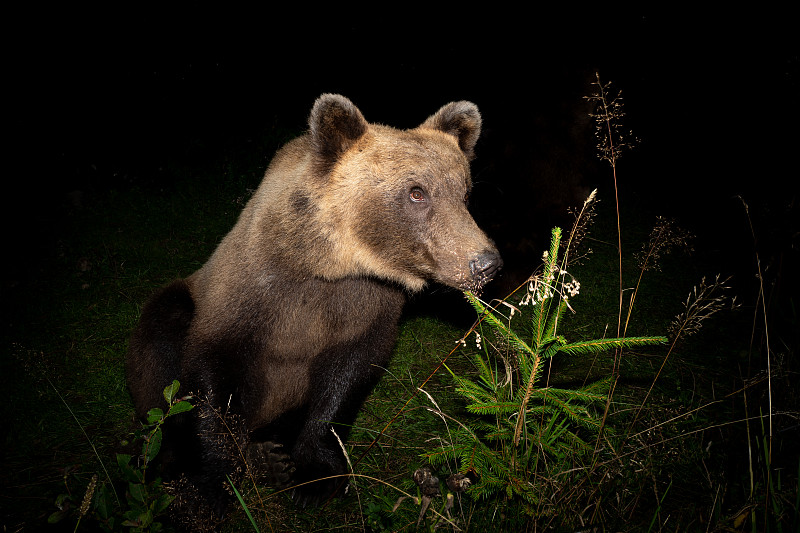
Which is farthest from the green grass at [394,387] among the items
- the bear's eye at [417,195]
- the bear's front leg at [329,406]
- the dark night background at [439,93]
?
the bear's eye at [417,195]

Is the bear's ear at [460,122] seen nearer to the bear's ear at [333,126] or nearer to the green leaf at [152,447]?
the bear's ear at [333,126]

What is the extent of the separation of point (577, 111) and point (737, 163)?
4.40 m

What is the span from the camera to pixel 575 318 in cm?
561

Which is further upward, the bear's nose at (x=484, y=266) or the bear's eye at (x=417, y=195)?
the bear's eye at (x=417, y=195)

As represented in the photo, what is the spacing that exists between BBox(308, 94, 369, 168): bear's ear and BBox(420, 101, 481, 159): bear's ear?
0.61 m

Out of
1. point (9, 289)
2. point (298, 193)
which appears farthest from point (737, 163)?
point (9, 289)

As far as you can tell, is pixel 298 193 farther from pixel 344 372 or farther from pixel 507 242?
pixel 507 242

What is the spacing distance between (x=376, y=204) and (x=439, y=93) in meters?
6.03

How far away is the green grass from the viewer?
2.63 meters

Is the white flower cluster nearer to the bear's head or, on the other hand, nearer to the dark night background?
the bear's head

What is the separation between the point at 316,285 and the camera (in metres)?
3.35

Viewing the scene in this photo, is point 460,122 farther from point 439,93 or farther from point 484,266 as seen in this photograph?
point 439,93

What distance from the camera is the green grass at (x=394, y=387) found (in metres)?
2.63

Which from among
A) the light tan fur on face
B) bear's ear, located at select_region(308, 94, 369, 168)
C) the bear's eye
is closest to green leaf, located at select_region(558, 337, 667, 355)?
the light tan fur on face
